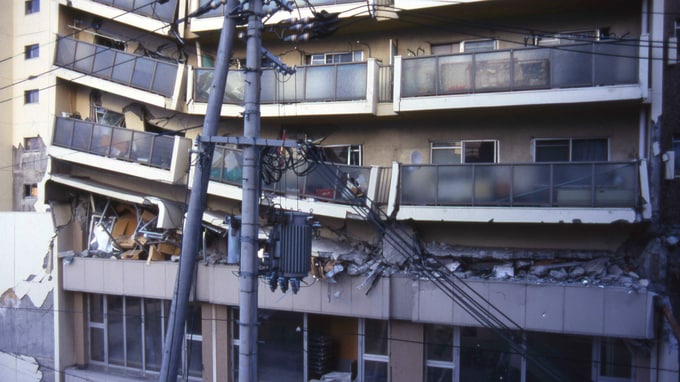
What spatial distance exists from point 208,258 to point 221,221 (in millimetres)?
1359

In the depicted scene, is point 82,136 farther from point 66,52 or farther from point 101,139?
point 66,52

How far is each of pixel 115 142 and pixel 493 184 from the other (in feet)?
36.2

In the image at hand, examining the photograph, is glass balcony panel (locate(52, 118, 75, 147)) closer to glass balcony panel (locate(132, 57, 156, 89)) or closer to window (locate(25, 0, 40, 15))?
glass balcony panel (locate(132, 57, 156, 89))

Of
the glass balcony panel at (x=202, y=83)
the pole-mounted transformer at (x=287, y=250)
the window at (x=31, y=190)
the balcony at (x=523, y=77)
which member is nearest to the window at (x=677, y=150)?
the balcony at (x=523, y=77)

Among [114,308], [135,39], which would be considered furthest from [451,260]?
[135,39]

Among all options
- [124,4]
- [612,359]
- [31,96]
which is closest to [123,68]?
[124,4]

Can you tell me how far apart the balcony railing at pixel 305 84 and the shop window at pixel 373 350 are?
599 cm

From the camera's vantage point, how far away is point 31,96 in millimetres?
19438

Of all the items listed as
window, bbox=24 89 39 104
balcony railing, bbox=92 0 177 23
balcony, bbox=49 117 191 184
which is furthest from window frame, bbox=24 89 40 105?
balcony railing, bbox=92 0 177 23

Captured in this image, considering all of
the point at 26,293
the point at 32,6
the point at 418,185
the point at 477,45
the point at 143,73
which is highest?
the point at 32,6

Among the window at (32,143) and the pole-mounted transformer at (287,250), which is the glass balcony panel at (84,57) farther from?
the pole-mounted transformer at (287,250)

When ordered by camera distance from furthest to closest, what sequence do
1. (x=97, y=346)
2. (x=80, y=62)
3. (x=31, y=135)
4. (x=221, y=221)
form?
(x=31, y=135)
(x=97, y=346)
(x=80, y=62)
(x=221, y=221)

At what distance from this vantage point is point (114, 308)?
17438mm

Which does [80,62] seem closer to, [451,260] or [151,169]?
[151,169]
